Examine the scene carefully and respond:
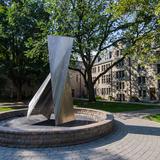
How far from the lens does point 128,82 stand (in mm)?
55375

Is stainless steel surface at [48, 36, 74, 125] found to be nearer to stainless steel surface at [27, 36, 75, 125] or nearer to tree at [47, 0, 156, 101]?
stainless steel surface at [27, 36, 75, 125]

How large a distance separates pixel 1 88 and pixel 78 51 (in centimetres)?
2621

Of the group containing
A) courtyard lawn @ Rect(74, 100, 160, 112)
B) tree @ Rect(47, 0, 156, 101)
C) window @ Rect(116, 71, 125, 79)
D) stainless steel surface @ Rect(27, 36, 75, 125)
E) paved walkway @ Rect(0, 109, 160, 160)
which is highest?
tree @ Rect(47, 0, 156, 101)

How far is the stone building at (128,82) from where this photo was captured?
161 ft

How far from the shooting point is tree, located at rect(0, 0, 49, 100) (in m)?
38.9

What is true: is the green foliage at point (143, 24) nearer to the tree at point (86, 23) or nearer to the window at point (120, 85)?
the tree at point (86, 23)

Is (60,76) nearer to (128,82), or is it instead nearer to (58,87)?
(58,87)

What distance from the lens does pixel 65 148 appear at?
1034 centimetres

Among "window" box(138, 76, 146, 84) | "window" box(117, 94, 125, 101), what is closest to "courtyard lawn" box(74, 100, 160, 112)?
"window" box(138, 76, 146, 84)

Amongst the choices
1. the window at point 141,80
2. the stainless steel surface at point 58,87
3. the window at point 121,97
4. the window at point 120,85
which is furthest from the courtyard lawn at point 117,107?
the window at point 120,85

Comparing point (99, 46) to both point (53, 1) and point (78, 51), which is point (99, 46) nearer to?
point (78, 51)

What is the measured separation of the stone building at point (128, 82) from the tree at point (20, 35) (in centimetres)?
1445

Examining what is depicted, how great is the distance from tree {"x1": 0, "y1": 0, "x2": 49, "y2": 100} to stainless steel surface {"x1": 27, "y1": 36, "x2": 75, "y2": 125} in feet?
75.7

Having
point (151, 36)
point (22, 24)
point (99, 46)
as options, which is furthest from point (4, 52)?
point (151, 36)
